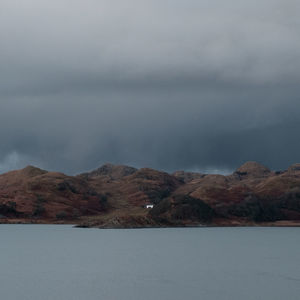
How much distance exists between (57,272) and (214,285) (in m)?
28.1

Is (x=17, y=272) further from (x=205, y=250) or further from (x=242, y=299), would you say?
(x=205, y=250)

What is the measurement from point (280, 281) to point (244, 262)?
91.5 feet

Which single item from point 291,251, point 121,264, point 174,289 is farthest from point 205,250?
point 174,289

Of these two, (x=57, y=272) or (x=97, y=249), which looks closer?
(x=57, y=272)

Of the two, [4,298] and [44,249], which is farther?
[44,249]

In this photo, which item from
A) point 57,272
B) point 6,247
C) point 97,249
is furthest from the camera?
point 6,247

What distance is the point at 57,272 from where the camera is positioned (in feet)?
274

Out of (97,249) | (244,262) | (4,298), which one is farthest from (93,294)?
(97,249)

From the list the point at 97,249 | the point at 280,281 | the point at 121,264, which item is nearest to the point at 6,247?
the point at 97,249

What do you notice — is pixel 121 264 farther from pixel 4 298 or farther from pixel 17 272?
pixel 4 298

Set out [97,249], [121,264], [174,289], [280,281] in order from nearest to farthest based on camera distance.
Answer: [174,289] → [280,281] → [121,264] → [97,249]

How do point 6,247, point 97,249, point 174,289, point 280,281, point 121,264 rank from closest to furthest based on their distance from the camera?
point 174,289 → point 280,281 → point 121,264 → point 97,249 → point 6,247

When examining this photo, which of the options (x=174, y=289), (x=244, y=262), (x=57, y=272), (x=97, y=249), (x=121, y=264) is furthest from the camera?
(x=97, y=249)

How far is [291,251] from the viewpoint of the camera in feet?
437
